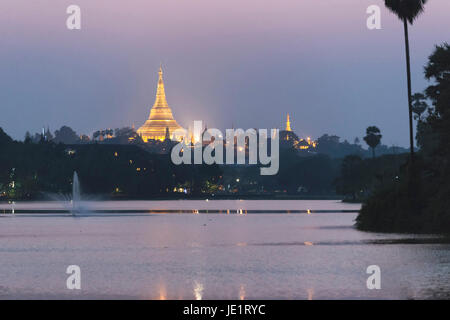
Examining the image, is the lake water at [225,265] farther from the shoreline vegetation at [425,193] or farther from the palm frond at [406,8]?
the palm frond at [406,8]

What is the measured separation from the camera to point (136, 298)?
32.5 meters

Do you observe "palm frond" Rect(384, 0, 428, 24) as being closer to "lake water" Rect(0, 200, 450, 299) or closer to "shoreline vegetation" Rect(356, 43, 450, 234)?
"shoreline vegetation" Rect(356, 43, 450, 234)

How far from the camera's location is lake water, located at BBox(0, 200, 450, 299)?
34.2 metres

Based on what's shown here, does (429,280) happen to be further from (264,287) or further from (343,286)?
(264,287)

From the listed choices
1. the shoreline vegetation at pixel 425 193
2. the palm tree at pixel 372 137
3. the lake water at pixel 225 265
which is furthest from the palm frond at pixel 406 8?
the palm tree at pixel 372 137

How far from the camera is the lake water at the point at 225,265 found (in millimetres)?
34156

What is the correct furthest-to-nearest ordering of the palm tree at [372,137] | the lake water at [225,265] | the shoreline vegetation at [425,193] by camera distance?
the palm tree at [372,137] < the shoreline vegetation at [425,193] < the lake water at [225,265]

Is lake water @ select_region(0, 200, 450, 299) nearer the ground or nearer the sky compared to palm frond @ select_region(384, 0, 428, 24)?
nearer the ground

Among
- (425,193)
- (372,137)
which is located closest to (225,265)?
(425,193)

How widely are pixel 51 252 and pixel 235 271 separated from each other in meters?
15.1

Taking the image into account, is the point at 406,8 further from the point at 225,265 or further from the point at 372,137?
the point at 372,137

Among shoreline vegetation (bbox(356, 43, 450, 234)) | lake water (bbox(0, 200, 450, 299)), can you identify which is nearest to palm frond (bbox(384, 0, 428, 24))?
shoreline vegetation (bbox(356, 43, 450, 234))

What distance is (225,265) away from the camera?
4484 centimetres

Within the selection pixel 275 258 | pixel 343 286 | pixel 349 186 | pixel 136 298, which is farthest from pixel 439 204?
pixel 349 186
